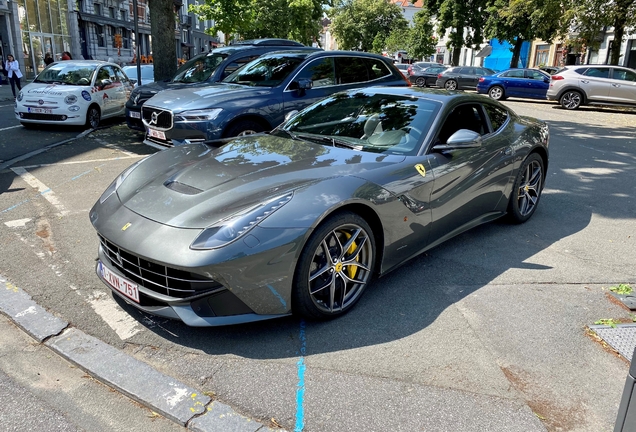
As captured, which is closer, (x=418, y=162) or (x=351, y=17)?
(x=418, y=162)

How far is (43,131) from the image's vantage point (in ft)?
35.0

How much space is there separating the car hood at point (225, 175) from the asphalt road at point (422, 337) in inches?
29.9

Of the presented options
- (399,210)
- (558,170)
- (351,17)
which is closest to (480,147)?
(399,210)

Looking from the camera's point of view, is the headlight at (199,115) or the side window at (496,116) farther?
the headlight at (199,115)

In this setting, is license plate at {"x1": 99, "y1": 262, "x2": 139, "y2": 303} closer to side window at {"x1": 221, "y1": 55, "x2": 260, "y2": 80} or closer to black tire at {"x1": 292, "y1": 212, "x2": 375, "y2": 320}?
black tire at {"x1": 292, "y1": 212, "x2": 375, "y2": 320}

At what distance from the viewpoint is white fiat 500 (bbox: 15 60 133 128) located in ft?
34.4

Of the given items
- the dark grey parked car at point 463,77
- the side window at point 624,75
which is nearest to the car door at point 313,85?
the side window at point 624,75

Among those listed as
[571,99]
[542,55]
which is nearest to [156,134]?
[571,99]

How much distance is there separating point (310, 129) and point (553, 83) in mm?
17381

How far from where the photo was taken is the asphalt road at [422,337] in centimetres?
254

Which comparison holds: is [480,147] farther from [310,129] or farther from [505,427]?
[505,427]

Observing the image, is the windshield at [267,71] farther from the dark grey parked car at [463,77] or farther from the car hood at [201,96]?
the dark grey parked car at [463,77]

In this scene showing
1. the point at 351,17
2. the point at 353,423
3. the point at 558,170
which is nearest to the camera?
the point at 353,423

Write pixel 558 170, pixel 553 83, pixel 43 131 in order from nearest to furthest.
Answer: pixel 558 170
pixel 43 131
pixel 553 83
